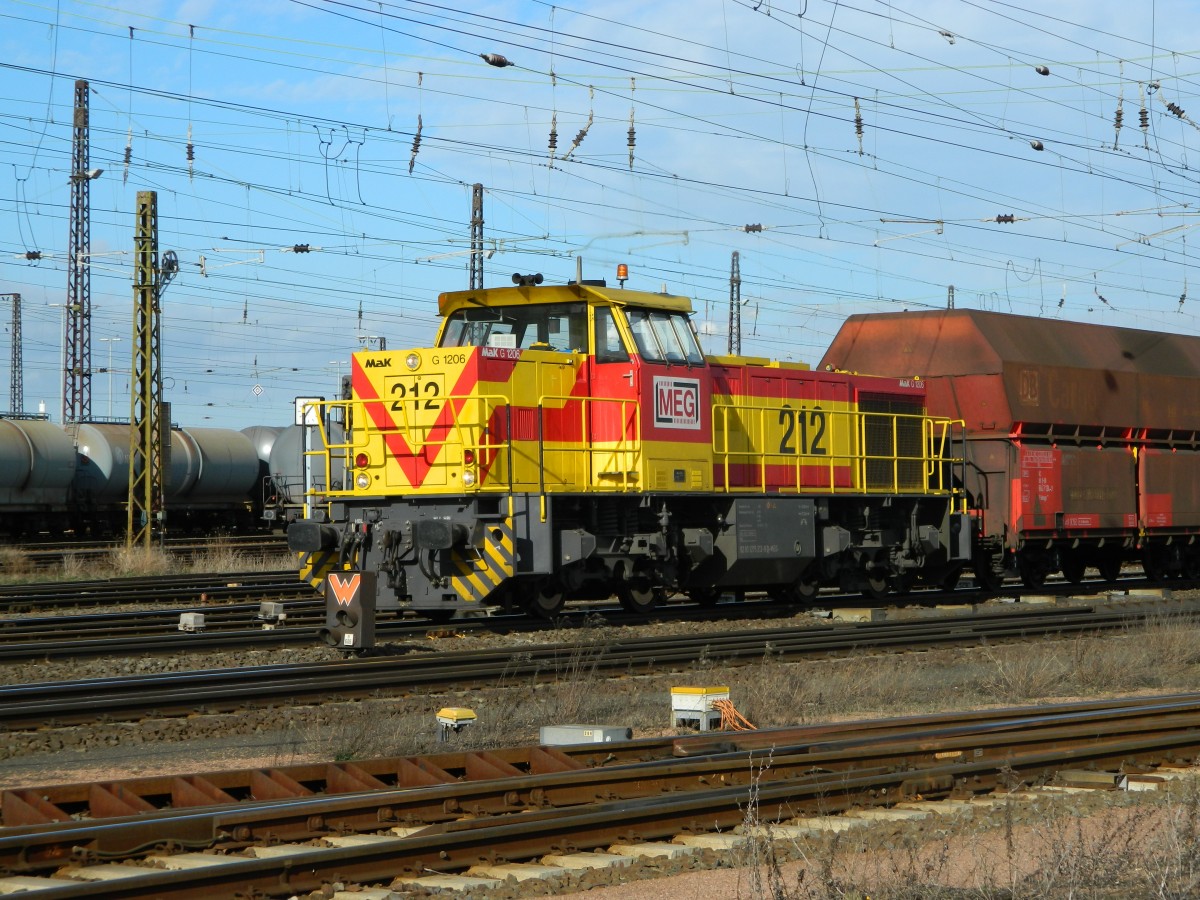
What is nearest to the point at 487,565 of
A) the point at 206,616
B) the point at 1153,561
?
the point at 206,616

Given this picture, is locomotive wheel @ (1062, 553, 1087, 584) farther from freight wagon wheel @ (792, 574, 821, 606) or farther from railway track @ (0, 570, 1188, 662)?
freight wagon wheel @ (792, 574, 821, 606)

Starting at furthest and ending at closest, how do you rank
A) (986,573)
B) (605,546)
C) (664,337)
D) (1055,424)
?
(986,573) → (1055,424) → (664,337) → (605,546)

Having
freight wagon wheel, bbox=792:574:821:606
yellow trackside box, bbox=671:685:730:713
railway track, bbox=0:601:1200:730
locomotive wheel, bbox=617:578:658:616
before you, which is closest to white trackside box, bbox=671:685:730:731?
yellow trackside box, bbox=671:685:730:713

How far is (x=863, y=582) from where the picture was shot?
20.6 meters

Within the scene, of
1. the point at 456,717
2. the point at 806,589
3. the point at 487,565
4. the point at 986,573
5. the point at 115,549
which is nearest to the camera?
the point at 456,717

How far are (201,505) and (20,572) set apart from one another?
41.4 feet

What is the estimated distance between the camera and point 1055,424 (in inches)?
861

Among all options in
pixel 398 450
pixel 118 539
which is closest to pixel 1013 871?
pixel 398 450

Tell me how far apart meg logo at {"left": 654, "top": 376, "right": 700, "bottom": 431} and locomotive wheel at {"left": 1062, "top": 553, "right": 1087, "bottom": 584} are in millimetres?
10748

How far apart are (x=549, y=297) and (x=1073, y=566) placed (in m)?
13.0

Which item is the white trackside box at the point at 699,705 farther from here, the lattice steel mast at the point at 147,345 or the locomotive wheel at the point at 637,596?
the lattice steel mast at the point at 147,345

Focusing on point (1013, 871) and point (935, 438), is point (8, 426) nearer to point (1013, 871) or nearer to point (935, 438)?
point (935, 438)

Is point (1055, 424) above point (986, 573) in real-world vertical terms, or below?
above

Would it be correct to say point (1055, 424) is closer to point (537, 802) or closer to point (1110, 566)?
point (1110, 566)
